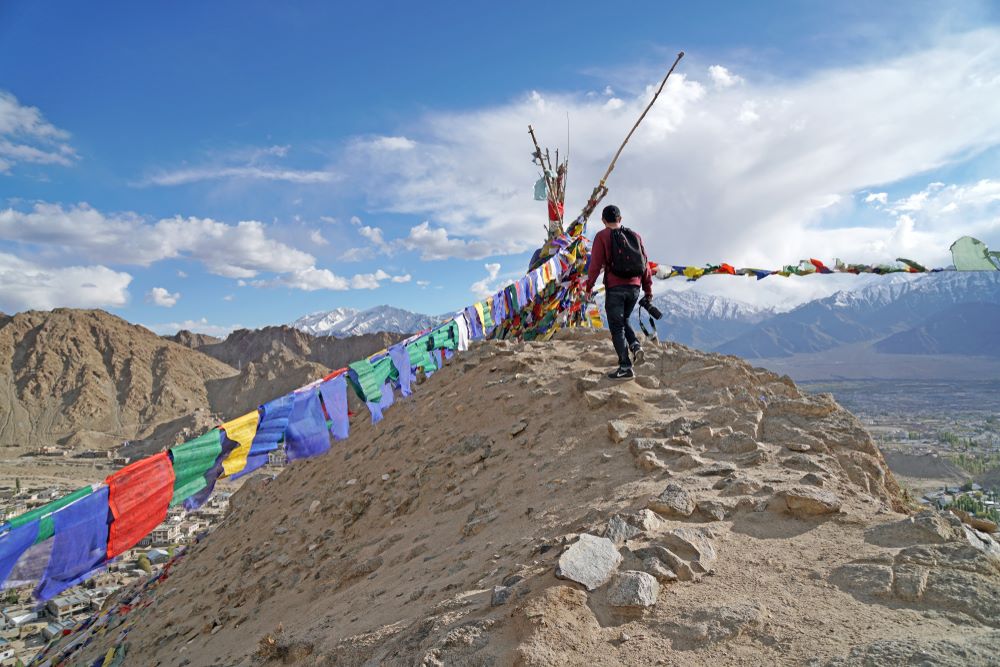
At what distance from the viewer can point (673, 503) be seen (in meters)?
3.66

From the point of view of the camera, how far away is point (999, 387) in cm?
14075

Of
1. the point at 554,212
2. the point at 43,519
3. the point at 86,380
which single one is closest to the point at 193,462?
the point at 43,519

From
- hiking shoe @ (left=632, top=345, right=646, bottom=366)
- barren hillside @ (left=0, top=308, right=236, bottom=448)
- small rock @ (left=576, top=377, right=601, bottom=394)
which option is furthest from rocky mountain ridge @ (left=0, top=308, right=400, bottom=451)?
small rock @ (left=576, top=377, right=601, bottom=394)

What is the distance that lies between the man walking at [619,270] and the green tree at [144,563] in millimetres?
26498

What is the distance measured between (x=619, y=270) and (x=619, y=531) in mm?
3612

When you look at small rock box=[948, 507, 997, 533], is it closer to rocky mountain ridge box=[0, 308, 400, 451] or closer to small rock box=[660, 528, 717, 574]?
small rock box=[660, 528, 717, 574]

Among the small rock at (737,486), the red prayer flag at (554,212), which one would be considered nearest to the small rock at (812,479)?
the small rock at (737,486)

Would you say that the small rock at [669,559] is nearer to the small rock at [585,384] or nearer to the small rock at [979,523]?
the small rock at [979,523]

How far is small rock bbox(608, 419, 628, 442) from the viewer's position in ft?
17.0

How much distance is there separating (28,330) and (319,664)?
4045 inches

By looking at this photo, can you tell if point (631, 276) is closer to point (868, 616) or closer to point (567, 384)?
point (567, 384)

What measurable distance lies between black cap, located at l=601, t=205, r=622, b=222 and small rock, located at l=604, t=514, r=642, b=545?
3.86 metres

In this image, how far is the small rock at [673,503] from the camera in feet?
11.9

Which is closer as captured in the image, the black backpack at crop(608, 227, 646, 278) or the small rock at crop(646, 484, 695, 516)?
the small rock at crop(646, 484, 695, 516)
